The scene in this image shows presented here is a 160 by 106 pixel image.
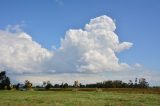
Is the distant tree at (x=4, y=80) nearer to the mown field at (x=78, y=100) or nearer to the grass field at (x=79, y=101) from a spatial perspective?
the mown field at (x=78, y=100)

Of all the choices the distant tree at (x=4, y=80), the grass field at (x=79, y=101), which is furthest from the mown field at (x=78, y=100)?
the distant tree at (x=4, y=80)

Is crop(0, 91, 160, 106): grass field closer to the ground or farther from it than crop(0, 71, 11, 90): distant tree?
closer to the ground

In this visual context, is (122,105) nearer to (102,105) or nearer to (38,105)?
(102,105)

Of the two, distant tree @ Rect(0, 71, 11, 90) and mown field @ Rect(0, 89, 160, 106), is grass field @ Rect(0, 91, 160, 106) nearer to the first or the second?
mown field @ Rect(0, 89, 160, 106)

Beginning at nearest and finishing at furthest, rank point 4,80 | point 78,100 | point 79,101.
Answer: point 79,101 → point 78,100 → point 4,80

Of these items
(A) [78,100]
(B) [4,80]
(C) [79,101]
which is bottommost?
(C) [79,101]

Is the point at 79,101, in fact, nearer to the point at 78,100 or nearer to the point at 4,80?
the point at 78,100

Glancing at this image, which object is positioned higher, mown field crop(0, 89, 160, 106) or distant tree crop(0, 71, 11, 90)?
distant tree crop(0, 71, 11, 90)

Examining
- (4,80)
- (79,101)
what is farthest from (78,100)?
(4,80)

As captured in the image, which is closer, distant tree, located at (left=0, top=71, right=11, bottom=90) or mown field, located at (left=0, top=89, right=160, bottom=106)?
mown field, located at (left=0, top=89, right=160, bottom=106)

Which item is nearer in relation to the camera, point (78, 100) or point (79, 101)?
point (79, 101)

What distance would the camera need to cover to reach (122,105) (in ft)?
126

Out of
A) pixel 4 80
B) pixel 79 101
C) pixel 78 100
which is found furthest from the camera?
pixel 4 80

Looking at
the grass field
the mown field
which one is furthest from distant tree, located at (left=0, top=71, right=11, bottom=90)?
the grass field
